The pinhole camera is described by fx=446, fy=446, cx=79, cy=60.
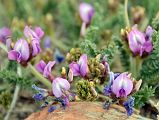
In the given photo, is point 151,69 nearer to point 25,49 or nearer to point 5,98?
point 25,49

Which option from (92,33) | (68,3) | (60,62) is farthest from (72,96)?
(68,3)

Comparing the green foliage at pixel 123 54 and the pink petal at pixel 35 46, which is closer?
the pink petal at pixel 35 46

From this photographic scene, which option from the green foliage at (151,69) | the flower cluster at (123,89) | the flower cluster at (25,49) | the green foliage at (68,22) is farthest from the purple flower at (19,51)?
the green foliage at (68,22)

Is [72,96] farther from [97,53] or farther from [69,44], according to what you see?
[69,44]

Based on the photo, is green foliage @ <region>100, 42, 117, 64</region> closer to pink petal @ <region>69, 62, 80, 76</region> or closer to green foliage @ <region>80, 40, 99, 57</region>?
green foliage @ <region>80, 40, 99, 57</region>

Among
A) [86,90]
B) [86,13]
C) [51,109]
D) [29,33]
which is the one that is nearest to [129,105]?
[86,90]

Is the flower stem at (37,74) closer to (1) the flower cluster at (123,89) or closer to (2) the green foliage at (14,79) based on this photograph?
(2) the green foliage at (14,79)
